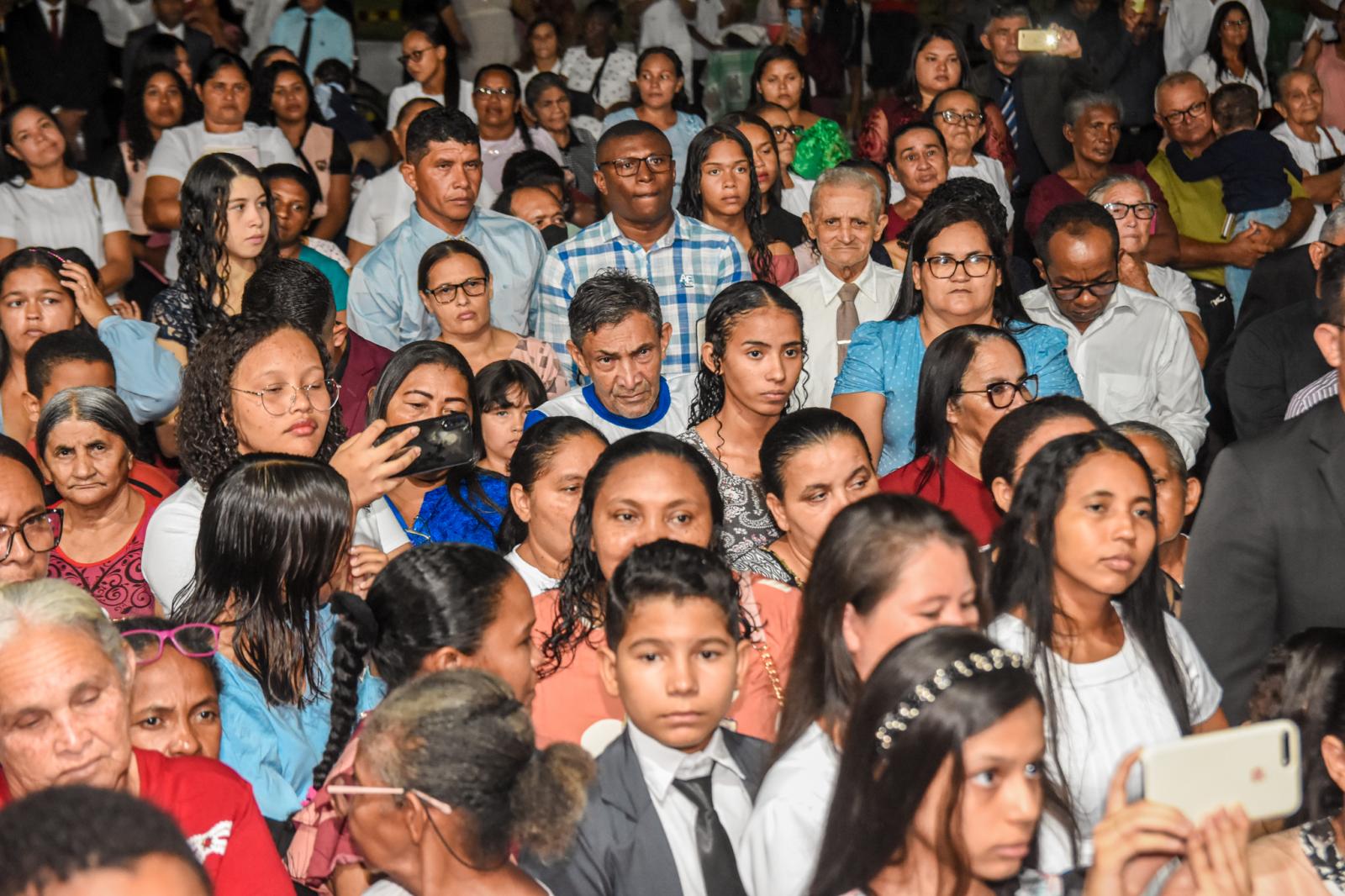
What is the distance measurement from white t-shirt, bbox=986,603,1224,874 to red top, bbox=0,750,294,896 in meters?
1.24

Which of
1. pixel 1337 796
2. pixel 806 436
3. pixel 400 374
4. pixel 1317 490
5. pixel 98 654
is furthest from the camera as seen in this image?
pixel 400 374

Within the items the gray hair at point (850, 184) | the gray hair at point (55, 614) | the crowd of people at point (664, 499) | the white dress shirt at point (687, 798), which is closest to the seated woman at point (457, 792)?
the crowd of people at point (664, 499)

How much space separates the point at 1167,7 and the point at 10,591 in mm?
7763

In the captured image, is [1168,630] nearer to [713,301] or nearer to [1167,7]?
[713,301]

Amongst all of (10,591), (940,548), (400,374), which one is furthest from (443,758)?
(400,374)

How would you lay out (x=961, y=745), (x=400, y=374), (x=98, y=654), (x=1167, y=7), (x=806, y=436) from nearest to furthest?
(x=961, y=745) < (x=98, y=654) < (x=806, y=436) < (x=400, y=374) < (x=1167, y=7)

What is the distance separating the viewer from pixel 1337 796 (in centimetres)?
246

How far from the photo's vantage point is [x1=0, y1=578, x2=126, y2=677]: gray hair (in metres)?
2.22

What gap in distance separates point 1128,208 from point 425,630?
3712mm

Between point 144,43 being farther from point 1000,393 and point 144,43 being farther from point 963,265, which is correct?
point 1000,393

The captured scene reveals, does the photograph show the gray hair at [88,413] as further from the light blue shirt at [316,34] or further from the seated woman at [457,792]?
A: the light blue shirt at [316,34]

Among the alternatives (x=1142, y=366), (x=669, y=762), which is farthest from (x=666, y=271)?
(x=669, y=762)

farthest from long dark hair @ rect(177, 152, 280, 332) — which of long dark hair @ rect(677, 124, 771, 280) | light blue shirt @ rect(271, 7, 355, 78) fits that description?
light blue shirt @ rect(271, 7, 355, 78)

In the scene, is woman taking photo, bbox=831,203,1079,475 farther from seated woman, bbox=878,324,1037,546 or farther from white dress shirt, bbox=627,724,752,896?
white dress shirt, bbox=627,724,752,896
